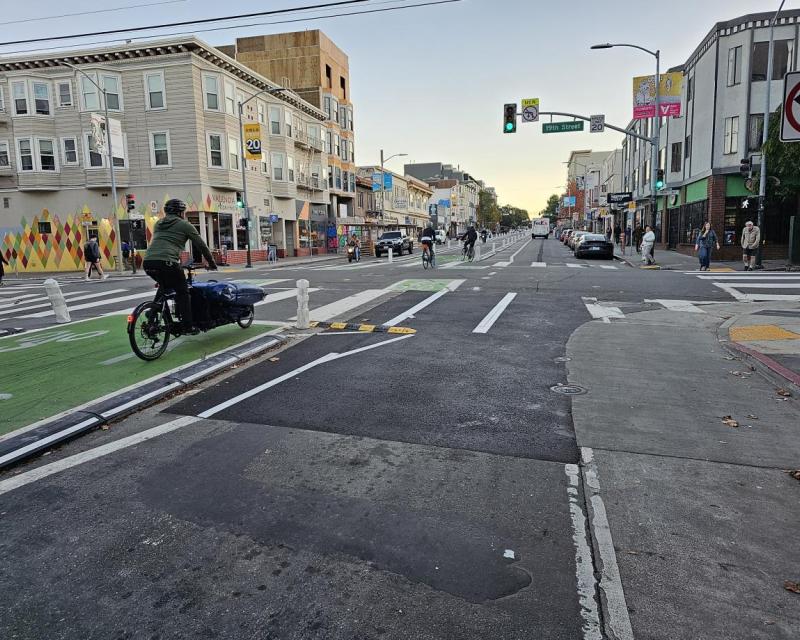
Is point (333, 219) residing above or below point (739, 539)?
above

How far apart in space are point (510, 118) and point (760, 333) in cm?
1994

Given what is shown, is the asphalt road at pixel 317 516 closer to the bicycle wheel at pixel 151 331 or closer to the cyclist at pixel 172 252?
the bicycle wheel at pixel 151 331

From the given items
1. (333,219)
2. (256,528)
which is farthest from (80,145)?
(256,528)

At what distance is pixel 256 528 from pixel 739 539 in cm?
291

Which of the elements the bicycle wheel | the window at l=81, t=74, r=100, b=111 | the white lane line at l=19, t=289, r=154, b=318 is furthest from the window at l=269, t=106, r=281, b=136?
the bicycle wheel

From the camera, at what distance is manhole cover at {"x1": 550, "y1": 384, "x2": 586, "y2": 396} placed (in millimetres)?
6191

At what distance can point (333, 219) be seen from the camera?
5075cm

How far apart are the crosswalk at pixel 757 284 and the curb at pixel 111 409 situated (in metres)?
12.1

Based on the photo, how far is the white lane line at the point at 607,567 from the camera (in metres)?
2.59

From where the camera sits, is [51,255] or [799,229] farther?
[51,255]

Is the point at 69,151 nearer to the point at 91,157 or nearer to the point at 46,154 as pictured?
the point at 46,154

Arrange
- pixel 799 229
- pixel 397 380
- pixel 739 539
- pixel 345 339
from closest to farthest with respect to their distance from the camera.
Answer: pixel 739 539 < pixel 397 380 < pixel 345 339 < pixel 799 229

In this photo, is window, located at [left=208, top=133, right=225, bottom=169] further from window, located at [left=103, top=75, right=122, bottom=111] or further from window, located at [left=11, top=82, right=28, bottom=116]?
window, located at [left=11, top=82, right=28, bottom=116]

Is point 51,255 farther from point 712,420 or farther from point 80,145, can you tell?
point 712,420
